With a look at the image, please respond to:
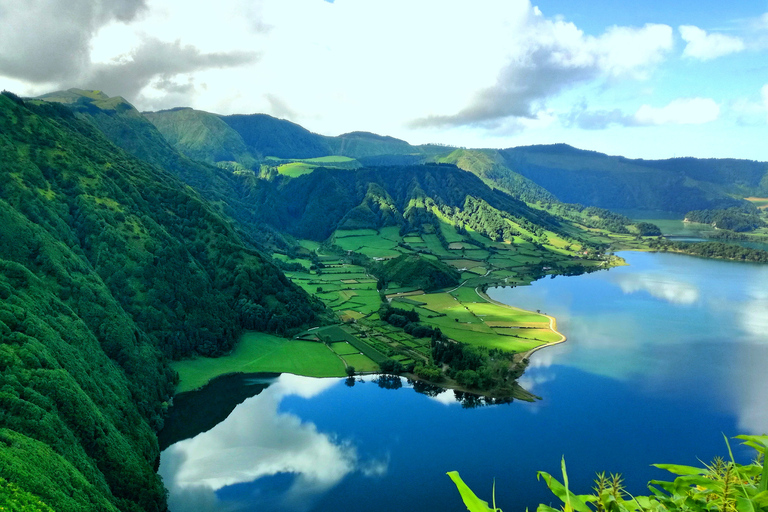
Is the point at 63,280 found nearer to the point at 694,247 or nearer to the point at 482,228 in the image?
the point at 482,228

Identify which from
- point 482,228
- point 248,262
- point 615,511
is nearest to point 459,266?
point 482,228

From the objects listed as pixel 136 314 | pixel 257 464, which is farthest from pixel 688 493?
pixel 136 314

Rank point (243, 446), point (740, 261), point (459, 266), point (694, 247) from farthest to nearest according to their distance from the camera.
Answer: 1. point (694, 247)
2. point (740, 261)
3. point (459, 266)
4. point (243, 446)

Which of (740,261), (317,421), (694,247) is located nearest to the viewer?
(317,421)

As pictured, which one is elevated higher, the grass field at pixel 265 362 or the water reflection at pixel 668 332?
the water reflection at pixel 668 332

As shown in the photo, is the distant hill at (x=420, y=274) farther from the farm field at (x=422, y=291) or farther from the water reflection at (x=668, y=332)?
the water reflection at (x=668, y=332)

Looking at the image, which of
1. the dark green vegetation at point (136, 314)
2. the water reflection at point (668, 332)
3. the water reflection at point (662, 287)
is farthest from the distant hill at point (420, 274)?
the water reflection at point (662, 287)

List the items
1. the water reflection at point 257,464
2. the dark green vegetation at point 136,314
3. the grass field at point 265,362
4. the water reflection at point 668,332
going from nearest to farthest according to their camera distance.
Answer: the dark green vegetation at point 136,314
the water reflection at point 257,464
the water reflection at point 668,332
the grass field at point 265,362
